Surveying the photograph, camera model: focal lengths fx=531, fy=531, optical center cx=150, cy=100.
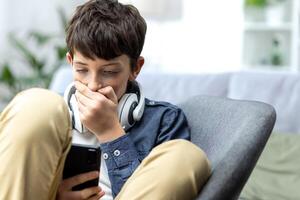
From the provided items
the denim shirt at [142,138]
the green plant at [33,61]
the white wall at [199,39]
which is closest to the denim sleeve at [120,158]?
the denim shirt at [142,138]

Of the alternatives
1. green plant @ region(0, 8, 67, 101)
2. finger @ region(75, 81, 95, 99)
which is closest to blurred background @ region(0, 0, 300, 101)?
green plant @ region(0, 8, 67, 101)

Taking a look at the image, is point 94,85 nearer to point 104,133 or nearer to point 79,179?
point 104,133

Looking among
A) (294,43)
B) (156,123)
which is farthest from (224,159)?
(294,43)

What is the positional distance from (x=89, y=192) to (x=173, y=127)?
283 mm

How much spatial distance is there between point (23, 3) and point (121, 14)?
2041 millimetres

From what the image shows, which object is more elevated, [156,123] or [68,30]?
[68,30]

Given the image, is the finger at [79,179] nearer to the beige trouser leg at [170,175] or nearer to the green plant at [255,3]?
the beige trouser leg at [170,175]

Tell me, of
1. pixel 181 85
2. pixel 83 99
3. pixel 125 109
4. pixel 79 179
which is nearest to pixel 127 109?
pixel 125 109

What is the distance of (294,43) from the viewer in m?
3.65

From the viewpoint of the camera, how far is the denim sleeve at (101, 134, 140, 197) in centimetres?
118

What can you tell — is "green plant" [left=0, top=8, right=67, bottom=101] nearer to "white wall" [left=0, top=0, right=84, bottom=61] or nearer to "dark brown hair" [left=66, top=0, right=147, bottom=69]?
"white wall" [left=0, top=0, right=84, bottom=61]

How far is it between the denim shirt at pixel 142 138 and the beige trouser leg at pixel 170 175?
159mm

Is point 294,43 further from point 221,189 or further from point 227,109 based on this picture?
point 221,189

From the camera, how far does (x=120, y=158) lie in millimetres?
1185
